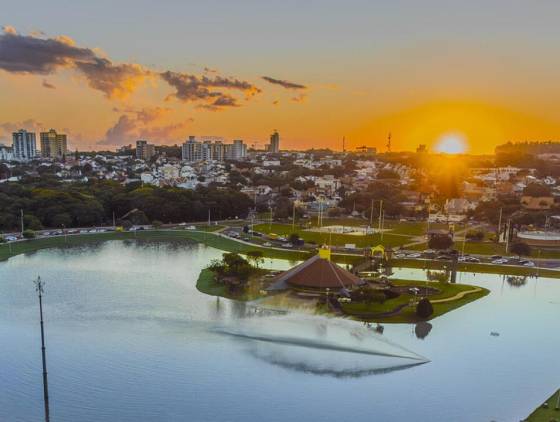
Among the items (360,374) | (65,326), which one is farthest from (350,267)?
(65,326)

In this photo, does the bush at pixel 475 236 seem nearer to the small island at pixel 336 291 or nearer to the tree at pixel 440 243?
the tree at pixel 440 243

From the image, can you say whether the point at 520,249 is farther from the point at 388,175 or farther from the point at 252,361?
the point at 388,175

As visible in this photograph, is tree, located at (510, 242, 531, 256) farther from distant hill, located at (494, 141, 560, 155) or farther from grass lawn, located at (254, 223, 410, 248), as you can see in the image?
distant hill, located at (494, 141, 560, 155)

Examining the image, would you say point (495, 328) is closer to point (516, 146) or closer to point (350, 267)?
point (350, 267)

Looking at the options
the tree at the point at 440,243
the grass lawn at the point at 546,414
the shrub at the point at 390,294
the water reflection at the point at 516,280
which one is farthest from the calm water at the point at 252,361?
the tree at the point at 440,243

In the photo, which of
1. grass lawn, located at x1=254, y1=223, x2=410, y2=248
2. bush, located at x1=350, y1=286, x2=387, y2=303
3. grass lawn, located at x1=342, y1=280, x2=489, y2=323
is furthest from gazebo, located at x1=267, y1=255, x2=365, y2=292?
grass lawn, located at x1=254, y1=223, x2=410, y2=248

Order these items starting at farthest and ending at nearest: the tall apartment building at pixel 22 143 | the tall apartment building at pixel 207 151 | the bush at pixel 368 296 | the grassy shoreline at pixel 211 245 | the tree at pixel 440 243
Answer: the tall apartment building at pixel 207 151, the tall apartment building at pixel 22 143, the tree at pixel 440 243, the grassy shoreline at pixel 211 245, the bush at pixel 368 296
